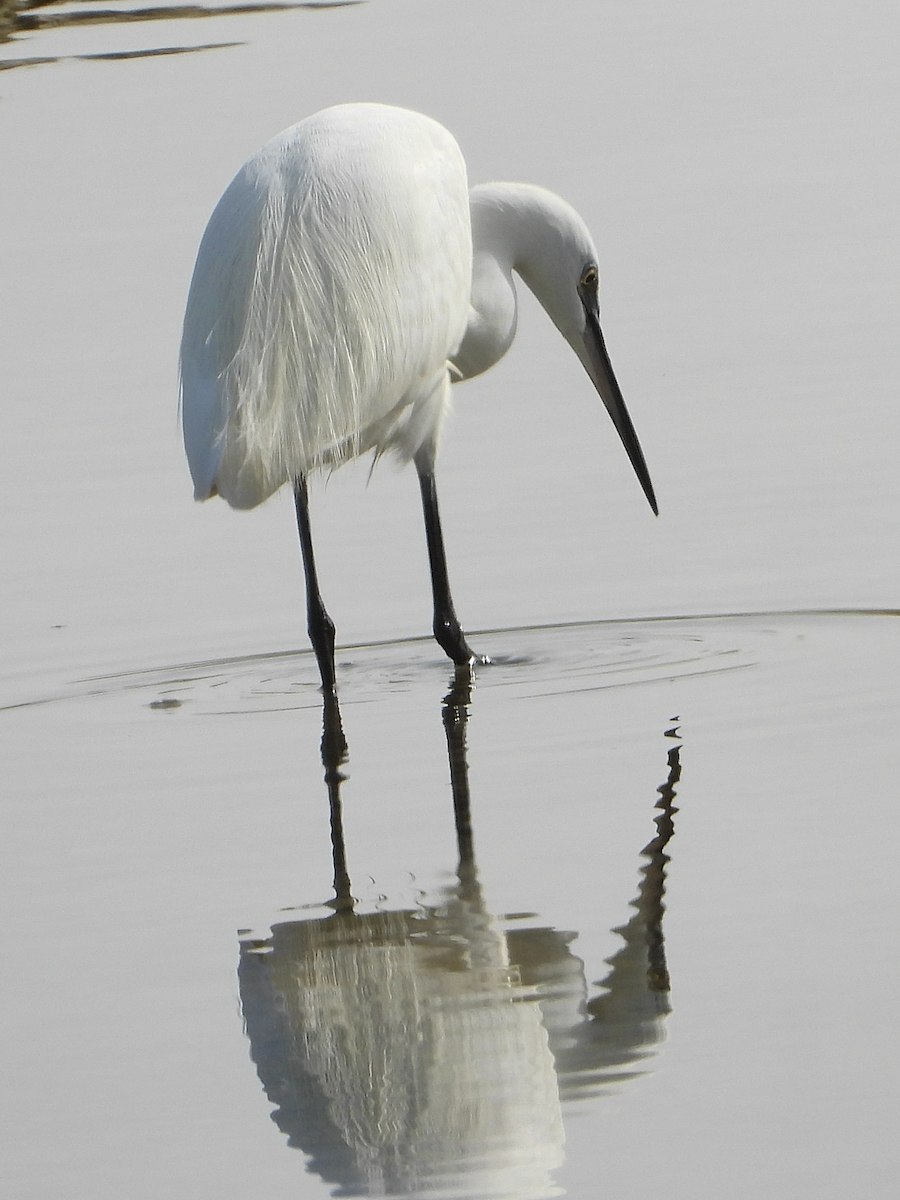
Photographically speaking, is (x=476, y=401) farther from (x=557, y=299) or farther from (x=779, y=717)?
(x=779, y=717)

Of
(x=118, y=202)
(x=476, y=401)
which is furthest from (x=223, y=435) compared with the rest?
(x=118, y=202)

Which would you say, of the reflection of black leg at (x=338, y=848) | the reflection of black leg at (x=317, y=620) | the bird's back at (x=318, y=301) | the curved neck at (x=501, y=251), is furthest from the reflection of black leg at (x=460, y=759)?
the curved neck at (x=501, y=251)

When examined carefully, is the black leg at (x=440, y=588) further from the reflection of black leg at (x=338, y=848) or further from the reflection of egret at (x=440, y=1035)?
the reflection of egret at (x=440, y=1035)

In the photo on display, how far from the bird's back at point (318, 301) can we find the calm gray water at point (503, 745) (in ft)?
2.27

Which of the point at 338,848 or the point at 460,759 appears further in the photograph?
the point at 460,759

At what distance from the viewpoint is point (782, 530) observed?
24.2 ft

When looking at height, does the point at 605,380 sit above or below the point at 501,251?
below

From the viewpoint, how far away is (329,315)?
638 cm

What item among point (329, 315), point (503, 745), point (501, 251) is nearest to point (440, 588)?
point (329, 315)

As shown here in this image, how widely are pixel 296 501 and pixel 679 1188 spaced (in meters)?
3.36

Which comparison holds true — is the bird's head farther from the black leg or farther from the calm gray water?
the black leg

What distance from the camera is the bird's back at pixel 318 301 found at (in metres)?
6.12

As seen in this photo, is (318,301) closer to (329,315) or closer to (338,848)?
(329,315)

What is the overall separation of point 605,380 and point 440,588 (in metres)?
1.34
